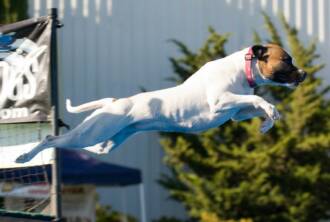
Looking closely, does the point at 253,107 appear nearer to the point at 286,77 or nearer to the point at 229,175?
the point at 286,77

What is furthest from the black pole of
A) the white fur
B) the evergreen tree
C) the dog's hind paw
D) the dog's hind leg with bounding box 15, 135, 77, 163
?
the evergreen tree

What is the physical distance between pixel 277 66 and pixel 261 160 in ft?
22.8

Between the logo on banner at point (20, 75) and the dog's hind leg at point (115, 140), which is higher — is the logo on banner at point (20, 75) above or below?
above

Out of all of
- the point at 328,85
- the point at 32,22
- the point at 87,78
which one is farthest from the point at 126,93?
the point at 32,22

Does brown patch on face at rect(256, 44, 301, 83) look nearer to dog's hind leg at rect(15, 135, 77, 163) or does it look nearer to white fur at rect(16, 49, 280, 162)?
white fur at rect(16, 49, 280, 162)

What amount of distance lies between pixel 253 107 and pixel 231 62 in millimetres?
253

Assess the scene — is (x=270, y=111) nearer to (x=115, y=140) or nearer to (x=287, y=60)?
(x=287, y=60)

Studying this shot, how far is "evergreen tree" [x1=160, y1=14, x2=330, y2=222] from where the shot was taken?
1277 cm

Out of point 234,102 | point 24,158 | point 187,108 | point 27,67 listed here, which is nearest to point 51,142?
point 24,158

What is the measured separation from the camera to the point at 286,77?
5887 mm

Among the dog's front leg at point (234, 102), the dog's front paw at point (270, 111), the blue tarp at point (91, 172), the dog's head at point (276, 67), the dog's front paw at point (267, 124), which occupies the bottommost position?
the blue tarp at point (91, 172)

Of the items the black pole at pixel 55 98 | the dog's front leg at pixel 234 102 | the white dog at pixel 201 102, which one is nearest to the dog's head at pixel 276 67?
the white dog at pixel 201 102

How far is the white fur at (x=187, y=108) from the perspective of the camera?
5.80 m

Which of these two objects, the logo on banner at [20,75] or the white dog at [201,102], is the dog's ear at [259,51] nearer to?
the white dog at [201,102]
